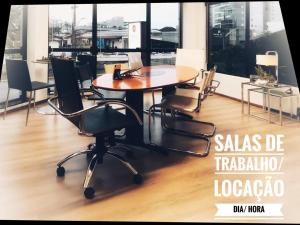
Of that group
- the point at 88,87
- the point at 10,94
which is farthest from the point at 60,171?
the point at 10,94

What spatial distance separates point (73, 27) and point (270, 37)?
358 centimetres

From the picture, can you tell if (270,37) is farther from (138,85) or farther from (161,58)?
(138,85)

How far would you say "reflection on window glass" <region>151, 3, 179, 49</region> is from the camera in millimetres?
6948

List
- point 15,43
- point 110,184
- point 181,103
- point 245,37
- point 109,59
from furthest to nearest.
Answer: point 109,59 < point 245,37 < point 15,43 < point 181,103 < point 110,184

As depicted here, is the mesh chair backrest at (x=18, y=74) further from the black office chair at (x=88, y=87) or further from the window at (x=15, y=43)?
the window at (x=15, y=43)

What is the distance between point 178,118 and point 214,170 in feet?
5.89

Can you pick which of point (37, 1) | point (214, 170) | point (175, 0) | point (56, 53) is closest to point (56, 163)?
point (214, 170)

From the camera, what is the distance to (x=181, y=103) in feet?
11.6

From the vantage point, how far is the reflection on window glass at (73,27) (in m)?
6.19

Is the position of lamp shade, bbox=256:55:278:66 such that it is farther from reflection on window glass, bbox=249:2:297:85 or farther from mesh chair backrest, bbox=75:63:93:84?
mesh chair backrest, bbox=75:63:93:84

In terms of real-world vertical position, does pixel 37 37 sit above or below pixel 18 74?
above

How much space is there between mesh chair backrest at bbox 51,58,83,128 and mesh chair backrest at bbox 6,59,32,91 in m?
1.79

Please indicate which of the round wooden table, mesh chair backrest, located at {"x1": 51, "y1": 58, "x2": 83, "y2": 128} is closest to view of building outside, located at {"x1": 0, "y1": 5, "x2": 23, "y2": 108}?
the round wooden table

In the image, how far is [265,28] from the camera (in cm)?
533
